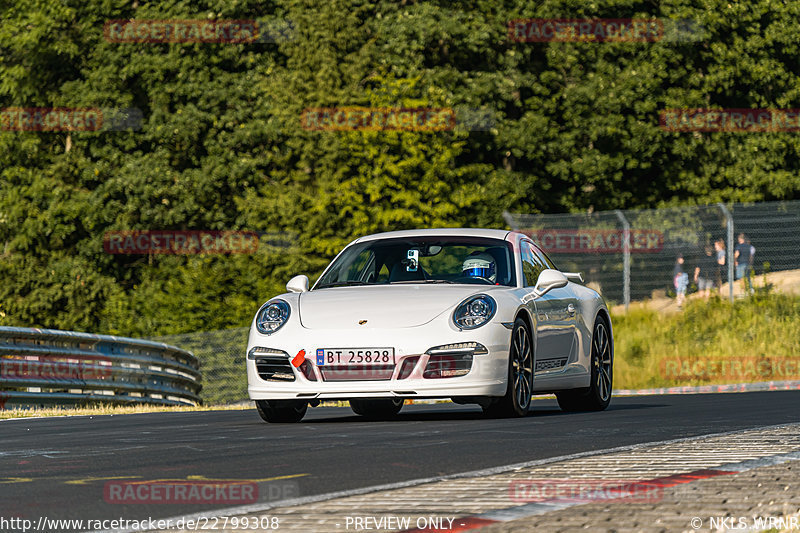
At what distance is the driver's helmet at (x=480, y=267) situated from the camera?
11.6 m

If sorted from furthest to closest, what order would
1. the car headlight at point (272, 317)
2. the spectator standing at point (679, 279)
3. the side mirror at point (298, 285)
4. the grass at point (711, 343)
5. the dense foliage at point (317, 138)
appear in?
1. the dense foliage at point (317, 138)
2. the spectator standing at point (679, 279)
3. the grass at point (711, 343)
4. the side mirror at point (298, 285)
5. the car headlight at point (272, 317)

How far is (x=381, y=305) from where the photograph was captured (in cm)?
1071

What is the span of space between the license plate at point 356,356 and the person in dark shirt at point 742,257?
1828 centimetres

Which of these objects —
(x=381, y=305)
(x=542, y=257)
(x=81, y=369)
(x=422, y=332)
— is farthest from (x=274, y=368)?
(x=81, y=369)

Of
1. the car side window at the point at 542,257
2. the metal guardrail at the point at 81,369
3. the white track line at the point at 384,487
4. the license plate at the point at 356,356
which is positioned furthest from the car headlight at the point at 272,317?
the metal guardrail at the point at 81,369

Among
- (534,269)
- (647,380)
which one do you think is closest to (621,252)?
(647,380)

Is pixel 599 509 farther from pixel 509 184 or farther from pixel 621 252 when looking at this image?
pixel 509 184

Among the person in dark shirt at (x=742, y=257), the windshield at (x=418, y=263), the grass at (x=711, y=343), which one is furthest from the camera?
the person in dark shirt at (x=742, y=257)

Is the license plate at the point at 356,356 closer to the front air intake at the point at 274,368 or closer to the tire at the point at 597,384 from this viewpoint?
the front air intake at the point at 274,368

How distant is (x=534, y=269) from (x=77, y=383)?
678 cm

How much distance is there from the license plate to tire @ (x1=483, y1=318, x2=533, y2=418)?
90cm

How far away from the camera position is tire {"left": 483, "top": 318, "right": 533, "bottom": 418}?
35.5ft

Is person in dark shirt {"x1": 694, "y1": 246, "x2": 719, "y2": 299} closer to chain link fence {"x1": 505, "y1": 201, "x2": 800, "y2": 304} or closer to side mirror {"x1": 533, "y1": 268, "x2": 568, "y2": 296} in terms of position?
chain link fence {"x1": 505, "y1": 201, "x2": 800, "y2": 304}

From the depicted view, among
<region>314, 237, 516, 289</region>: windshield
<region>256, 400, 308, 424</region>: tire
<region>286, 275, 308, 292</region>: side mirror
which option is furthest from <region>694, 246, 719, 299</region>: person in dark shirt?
<region>256, 400, 308, 424</region>: tire
